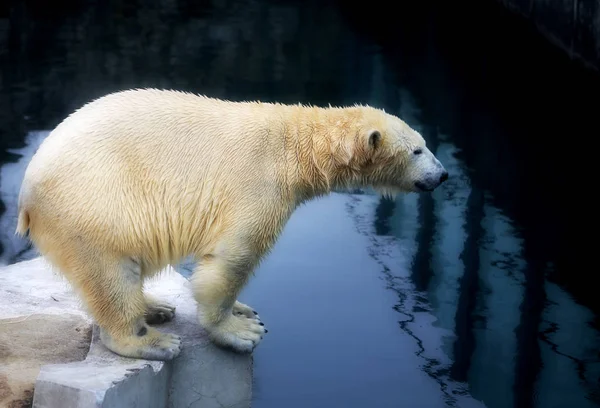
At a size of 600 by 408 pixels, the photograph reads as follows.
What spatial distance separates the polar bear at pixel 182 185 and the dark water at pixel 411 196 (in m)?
1.09

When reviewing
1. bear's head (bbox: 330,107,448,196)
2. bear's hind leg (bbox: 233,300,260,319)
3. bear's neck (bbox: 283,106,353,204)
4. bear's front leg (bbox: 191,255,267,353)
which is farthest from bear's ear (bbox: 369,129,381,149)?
bear's hind leg (bbox: 233,300,260,319)

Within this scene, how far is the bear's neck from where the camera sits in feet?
12.4

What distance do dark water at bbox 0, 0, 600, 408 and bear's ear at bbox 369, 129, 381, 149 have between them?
1374 mm

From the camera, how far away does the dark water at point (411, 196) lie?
488 centimetres

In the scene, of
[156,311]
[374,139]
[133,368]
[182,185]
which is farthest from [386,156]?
[133,368]

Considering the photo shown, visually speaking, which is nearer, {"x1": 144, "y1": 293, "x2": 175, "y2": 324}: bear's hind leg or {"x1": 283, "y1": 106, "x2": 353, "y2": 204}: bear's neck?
{"x1": 283, "y1": 106, "x2": 353, "y2": 204}: bear's neck

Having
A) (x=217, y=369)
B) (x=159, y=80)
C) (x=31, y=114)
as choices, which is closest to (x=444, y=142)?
(x=159, y=80)

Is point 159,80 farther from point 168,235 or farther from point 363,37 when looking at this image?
point 168,235

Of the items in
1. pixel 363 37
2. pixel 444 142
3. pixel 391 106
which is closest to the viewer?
pixel 444 142

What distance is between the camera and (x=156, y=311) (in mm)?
4012

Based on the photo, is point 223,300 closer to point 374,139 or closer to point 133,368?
A: point 133,368

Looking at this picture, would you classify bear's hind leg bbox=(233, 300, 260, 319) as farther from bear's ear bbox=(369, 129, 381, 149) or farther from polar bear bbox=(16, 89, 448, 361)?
bear's ear bbox=(369, 129, 381, 149)

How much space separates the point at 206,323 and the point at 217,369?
251mm

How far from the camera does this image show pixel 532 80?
376 inches
